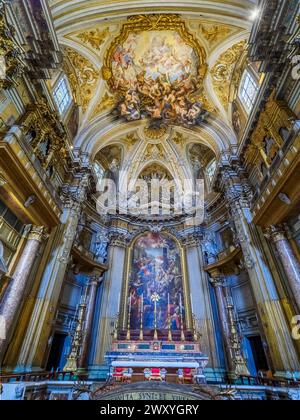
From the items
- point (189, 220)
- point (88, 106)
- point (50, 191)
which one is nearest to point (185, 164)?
point (189, 220)

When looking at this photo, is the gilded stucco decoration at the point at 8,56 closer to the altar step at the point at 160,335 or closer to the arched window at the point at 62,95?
the arched window at the point at 62,95

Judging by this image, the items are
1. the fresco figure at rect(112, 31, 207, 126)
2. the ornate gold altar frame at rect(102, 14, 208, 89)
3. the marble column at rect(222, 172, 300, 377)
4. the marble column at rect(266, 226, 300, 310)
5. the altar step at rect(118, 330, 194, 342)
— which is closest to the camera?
the marble column at rect(222, 172, 300, 377)

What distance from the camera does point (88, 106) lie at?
15812 millimetres

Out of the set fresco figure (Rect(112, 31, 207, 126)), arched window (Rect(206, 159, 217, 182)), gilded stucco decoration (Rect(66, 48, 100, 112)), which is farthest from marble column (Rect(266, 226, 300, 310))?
gilded stucco decoration (Rect(66, 48, 100, 112))

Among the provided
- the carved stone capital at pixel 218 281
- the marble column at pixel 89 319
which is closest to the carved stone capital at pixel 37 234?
the marble column at pixel 89 319

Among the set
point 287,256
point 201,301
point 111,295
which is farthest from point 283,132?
point 111,295

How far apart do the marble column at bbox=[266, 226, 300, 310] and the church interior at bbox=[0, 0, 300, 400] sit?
2.2 inches

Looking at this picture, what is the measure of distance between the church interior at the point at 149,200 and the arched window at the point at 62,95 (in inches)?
3.5

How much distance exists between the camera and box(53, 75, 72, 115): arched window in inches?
511

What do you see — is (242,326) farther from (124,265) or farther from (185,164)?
(185,164)

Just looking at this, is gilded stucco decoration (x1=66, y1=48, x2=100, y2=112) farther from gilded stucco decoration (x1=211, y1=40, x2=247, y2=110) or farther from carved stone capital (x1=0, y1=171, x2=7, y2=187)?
carved stone capital (x1=0, y1=171, x2=7, y2=187)

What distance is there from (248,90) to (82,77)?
417 inches

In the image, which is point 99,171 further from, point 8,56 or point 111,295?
point 8,56

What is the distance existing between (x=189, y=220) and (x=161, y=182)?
5058 mm
